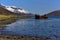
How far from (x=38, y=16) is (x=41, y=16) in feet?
19.0

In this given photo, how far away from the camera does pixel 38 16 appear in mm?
140500

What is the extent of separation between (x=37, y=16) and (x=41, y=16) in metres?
6.76

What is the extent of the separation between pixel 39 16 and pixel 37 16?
2.43 meters

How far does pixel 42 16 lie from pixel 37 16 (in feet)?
25.8

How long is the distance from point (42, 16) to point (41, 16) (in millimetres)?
1155

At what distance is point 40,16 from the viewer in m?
144

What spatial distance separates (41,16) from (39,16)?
174 inches

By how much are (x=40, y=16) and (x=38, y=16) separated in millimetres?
3484

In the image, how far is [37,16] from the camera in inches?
5507

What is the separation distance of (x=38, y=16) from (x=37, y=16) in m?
1.03

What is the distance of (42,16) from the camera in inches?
5763
